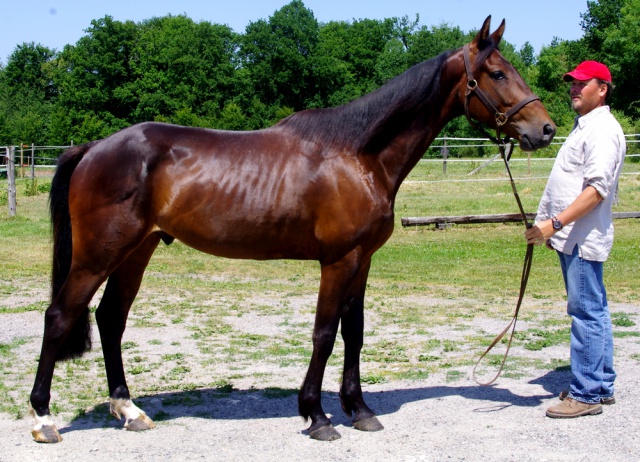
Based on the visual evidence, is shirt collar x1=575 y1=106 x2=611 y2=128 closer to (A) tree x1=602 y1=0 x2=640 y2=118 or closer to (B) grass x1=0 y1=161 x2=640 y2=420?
(B) grass x1=0 y1=161 x2=640 y2=420

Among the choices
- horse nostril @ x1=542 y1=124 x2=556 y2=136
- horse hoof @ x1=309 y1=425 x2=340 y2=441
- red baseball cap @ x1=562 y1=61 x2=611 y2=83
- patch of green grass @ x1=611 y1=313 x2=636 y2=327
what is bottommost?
horse hoof @ x1=309 y1=425 x2=340 y2=441

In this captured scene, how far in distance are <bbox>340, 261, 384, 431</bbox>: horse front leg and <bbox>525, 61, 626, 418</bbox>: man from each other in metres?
1.14

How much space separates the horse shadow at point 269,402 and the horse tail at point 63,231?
20.2 inches

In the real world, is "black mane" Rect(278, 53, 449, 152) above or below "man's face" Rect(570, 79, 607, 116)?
below

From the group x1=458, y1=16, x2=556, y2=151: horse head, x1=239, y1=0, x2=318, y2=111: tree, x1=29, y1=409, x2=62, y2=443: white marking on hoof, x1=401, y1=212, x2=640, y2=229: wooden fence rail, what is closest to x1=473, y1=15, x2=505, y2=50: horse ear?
x1=458, y1=16, x2=556, y2=151: horse head

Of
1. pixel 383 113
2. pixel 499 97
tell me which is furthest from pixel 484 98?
pixel 383 113

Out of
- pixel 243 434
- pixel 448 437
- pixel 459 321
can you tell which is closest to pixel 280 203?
pixel 243 434

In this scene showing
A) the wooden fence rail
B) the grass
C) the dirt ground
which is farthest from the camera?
the wooden fence rail

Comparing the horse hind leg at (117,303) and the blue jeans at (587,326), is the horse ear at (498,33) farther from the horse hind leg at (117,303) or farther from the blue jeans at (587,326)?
the horse hind leg at (117,303)

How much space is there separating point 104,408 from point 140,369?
91 cm

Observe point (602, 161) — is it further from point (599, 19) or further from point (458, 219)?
point (599, 19)

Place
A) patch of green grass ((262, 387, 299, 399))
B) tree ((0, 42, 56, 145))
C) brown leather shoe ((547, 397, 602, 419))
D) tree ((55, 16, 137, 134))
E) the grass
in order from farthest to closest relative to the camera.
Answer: tree ((55, 16, 137, 134))
tree ((0, 42, 56, 145))
the grass
patch of green grass ((262, 387, 299, 399))
brown leather shoe ((547, 397, 602, 419))

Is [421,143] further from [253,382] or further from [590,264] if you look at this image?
[253,382]

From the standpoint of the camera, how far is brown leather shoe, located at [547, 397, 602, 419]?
4.51m
